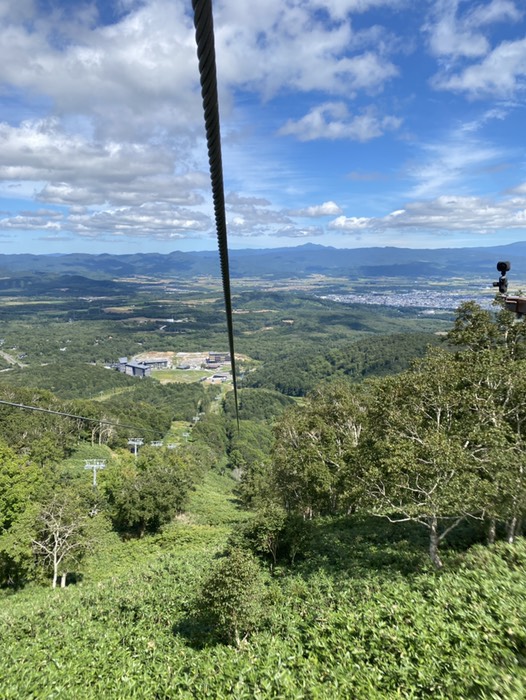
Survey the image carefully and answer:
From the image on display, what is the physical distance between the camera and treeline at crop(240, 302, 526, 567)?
11.6 metres

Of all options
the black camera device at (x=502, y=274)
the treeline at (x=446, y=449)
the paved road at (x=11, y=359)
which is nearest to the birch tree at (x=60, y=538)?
the treeline at (x=446, y=449)

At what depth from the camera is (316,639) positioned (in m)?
8.05

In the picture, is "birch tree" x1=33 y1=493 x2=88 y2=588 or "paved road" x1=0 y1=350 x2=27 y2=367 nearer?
"birch tree" x1=33 y1=493 x2=88 y2=588

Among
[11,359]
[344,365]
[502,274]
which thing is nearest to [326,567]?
[502,274]

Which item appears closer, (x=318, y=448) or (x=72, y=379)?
(x=318, y=448)

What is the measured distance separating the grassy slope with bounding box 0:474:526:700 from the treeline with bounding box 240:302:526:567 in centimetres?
182

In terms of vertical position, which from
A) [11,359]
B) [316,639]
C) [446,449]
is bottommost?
[11,359]

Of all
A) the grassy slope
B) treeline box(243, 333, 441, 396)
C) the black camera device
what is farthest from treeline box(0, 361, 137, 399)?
the black camera device

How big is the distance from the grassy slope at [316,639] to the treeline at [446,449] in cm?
182

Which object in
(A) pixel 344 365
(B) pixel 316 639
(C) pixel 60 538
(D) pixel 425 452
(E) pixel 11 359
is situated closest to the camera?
(B) pixel 316 639

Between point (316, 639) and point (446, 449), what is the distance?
6573mm

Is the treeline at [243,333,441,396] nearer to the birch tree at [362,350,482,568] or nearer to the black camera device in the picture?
the birch tree at [362,350,482,568]

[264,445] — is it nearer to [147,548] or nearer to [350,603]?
[147,548]

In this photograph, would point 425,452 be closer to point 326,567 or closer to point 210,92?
point 326,567
